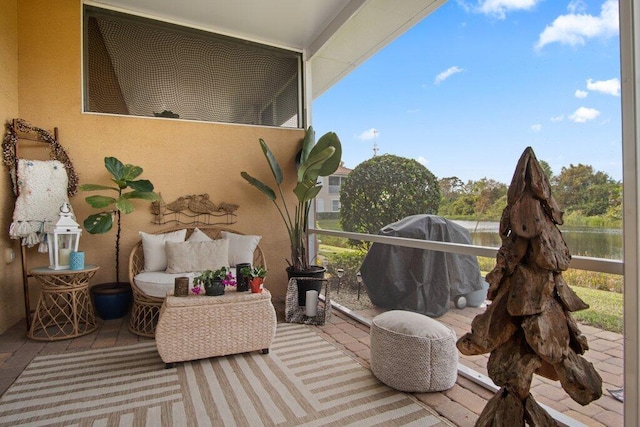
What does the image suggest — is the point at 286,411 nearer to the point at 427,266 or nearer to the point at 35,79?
the point at 427,266

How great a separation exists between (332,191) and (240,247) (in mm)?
1375

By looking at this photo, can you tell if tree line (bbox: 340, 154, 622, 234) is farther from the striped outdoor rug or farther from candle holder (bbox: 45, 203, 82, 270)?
candle holder (bbox: 45, 203, 82, 270)

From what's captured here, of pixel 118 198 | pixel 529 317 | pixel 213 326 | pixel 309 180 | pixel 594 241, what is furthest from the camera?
pixel 309 180

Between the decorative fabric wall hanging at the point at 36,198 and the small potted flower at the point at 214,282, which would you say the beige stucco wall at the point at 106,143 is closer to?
the decorative fabric wall hanging at the point at 36,198

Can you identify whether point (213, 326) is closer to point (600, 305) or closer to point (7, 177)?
point (600, 305)

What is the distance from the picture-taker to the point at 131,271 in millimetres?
3436

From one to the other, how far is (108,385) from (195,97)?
332 centimetres

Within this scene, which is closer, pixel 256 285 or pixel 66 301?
pixel 256 285

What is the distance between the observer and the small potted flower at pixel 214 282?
2.62 meters

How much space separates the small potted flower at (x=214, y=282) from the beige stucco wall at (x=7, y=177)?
2118 mm

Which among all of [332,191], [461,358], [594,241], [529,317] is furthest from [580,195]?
[332,191]

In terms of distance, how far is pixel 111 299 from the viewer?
3529 millimetres

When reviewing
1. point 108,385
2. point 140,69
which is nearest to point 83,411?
point 108,385

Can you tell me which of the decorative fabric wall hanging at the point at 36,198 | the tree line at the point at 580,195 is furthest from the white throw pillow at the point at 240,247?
the tree line at the point at 580,195
